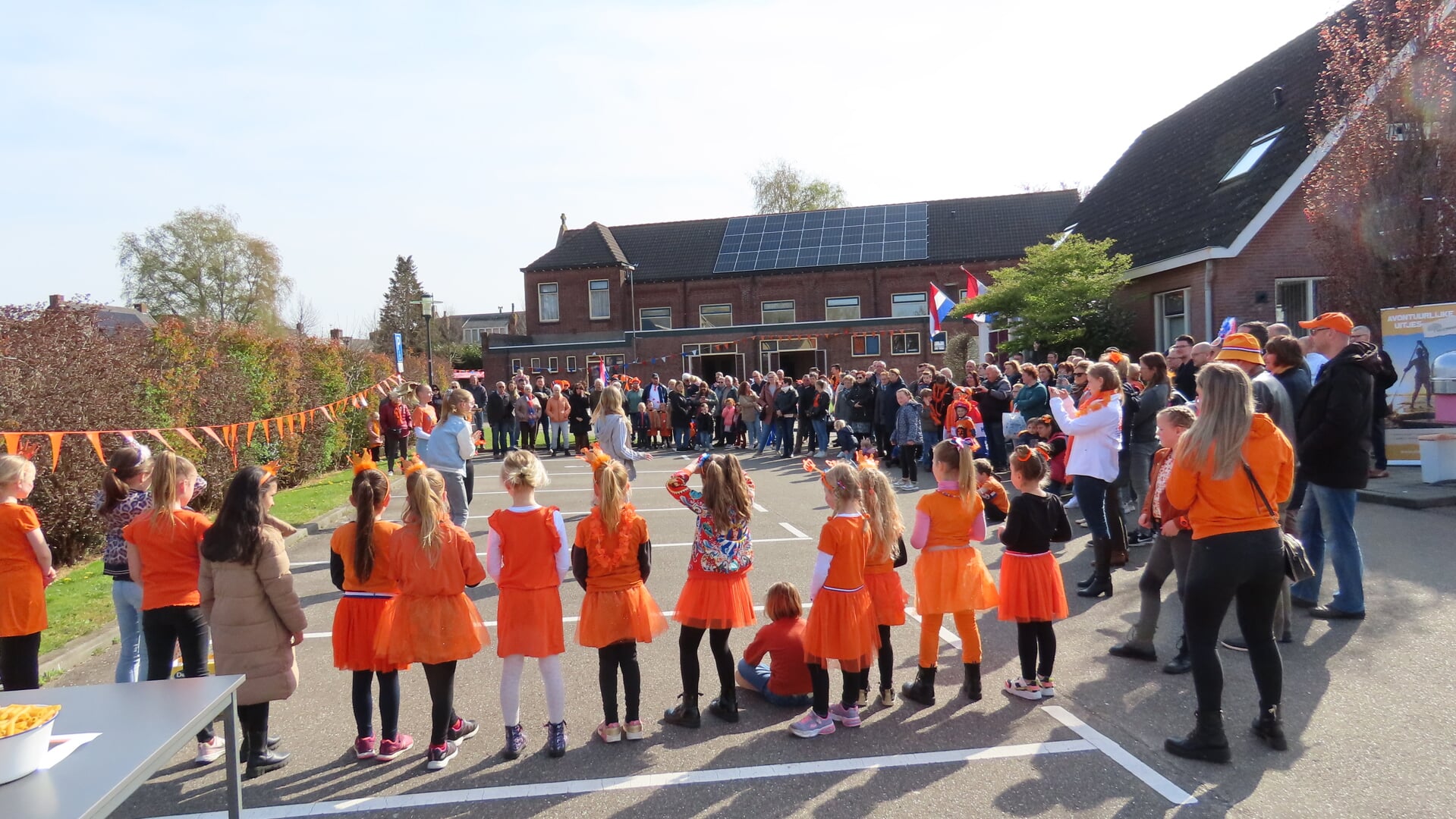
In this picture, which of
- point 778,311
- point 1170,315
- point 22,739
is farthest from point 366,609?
point 778,311

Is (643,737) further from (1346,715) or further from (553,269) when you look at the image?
(553,269)

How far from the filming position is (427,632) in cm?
445

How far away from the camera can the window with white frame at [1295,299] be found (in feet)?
60.7

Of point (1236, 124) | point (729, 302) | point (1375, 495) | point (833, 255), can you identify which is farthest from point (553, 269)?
point (1375, 495)

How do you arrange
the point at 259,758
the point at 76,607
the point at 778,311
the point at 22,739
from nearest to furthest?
1. the point at 22,739
2. the point at 259,758
3. the point at 76,607
4. the point at 778,311

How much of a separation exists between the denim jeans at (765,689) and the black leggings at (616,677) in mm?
813

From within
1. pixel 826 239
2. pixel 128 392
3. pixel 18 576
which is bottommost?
pixel 18 576

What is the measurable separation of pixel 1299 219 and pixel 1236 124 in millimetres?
4960

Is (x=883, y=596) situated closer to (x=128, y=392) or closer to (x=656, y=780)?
(x=656, y=780)

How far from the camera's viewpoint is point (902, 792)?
3.98m

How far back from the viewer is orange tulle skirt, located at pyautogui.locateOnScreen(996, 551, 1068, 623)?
500 cm

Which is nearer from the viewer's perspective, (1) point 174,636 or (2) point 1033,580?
(1) point 174,636

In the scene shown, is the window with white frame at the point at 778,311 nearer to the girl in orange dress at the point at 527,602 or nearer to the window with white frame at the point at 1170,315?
the window with white frame at the point at 1170,315

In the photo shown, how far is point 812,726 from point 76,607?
693 cm
